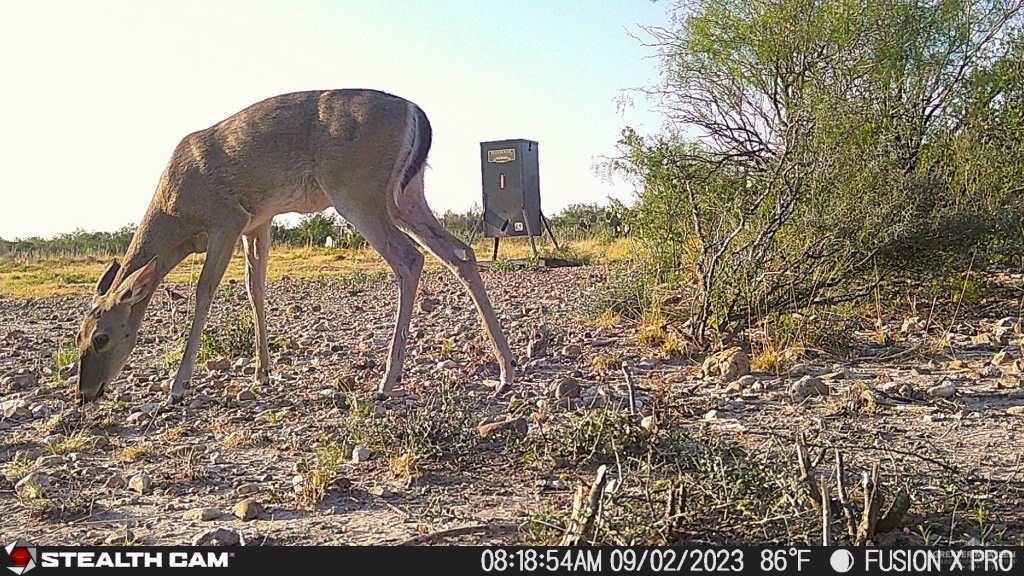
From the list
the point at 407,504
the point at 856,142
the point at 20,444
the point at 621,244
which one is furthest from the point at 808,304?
the point at 621,244

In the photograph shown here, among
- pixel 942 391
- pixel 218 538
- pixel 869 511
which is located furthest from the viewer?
pixel 942 391

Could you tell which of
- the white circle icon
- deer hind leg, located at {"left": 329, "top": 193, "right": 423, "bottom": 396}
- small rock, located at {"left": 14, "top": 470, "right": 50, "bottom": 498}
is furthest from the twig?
deer hind leg, located at {"left": 329, "top": 193, "right": 423, "bottom": 396}

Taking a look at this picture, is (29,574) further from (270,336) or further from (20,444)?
(270,336)

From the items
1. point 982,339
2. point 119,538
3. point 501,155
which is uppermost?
point 501,155

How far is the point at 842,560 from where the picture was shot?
2891 mm

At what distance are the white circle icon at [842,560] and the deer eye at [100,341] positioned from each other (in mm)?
5202

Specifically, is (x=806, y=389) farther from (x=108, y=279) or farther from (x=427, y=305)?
(x=427, y=305)

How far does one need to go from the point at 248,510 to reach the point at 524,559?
143cm

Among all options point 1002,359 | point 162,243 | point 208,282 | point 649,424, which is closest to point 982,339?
point 1002,359

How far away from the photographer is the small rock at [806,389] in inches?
209

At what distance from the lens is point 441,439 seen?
4570 millimetres

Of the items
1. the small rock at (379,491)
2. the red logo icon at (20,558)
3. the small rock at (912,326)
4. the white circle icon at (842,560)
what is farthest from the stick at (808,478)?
the small rock at (912,326)

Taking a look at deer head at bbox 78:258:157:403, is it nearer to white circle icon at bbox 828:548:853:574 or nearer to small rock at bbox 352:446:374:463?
small rock at bbox 352:446:374:463

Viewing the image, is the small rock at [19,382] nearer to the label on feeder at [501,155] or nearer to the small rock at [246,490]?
the small rock at [246,490]
